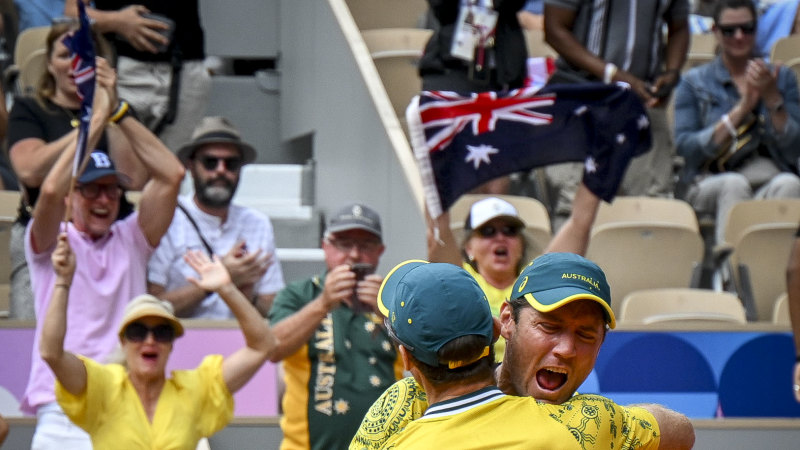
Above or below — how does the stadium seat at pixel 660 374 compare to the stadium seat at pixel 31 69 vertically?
below

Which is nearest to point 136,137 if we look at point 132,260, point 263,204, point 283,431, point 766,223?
point 132,260

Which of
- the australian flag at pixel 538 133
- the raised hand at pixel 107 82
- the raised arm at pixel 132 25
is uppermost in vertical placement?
the raised arm at pixel 132 25

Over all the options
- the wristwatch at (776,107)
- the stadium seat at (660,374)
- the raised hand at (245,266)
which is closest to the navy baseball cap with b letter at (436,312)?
the raised hand at (245,266)

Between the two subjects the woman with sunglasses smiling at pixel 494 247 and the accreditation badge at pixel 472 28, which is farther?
the accreditation badge at pixel 472 28

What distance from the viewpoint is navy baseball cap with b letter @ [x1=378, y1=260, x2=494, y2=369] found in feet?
9.82

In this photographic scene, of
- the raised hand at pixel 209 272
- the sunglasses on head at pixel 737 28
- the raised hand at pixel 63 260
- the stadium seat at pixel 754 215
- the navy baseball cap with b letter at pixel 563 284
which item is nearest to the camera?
the navy baseball cap with b letter at pixel 563 284

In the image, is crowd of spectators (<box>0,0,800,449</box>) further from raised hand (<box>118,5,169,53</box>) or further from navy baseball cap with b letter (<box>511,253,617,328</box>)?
navy baseball cap with b letter (<box>511,253,617,328</box>)

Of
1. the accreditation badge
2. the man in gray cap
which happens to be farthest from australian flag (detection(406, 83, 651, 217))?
the accreditation badge

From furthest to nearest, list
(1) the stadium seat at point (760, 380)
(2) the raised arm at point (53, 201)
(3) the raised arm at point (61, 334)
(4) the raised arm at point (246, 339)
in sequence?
(1) the stadium seat at point (760, 380) → (2) the raised arm at point (53, 201) → (4) the raised arm at point (246, 339) → (3) the raised arm at point (61, 334)

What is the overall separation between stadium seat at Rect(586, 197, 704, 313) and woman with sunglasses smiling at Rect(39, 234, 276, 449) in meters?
2.45

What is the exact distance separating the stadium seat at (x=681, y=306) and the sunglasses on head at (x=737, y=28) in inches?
85.9

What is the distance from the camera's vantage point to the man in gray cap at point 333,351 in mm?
5742

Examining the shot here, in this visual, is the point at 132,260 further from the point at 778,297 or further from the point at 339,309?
the point at 778,297

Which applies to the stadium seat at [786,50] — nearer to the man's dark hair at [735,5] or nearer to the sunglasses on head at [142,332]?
the man's dark hair at [735,5]
